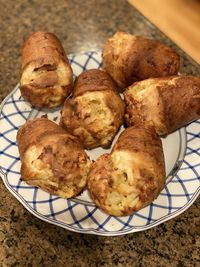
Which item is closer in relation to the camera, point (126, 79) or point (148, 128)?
point (148, 128)

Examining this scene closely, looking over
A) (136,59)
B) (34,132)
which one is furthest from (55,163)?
(136,59)

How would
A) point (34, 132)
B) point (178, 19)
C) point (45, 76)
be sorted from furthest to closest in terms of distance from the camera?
point (178, 19)
point (45, 76)
point (34, 132)

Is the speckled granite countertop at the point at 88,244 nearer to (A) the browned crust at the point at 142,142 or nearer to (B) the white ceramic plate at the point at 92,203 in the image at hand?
(B) the white ceramic plate at the point at 92,203

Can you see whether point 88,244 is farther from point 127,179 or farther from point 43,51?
point 43,51

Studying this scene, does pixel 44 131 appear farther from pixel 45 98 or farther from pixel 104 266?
pixel 104 266

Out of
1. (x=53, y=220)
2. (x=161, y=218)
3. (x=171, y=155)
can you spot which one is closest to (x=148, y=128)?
(x=171, y=155)

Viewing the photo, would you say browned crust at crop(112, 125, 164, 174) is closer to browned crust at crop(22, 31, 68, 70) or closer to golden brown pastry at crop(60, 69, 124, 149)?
golden brown pastry at crop(60, 69, 124, 149)
